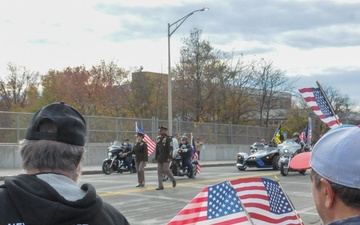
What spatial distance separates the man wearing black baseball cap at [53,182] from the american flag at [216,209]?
74 cm

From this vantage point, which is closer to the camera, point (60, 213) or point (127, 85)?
point (60, 213)

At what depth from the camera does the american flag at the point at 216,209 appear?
299 cm

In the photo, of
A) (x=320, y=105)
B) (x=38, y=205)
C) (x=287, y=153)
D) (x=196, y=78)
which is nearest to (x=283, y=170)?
(x=287, y=153)

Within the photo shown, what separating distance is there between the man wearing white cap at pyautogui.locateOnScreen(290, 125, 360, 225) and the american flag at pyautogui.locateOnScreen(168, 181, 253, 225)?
3.07 feet

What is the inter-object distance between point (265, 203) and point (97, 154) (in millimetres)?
27189

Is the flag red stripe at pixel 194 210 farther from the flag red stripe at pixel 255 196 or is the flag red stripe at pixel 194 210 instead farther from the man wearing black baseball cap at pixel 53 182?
the man wearing black baseball cap at pixel 53 182

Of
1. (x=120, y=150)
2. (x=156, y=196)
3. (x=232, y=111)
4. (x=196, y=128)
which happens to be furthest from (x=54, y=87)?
(x=156, y=196)

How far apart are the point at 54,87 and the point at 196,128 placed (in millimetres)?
23765

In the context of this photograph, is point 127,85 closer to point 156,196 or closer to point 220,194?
point 156,196

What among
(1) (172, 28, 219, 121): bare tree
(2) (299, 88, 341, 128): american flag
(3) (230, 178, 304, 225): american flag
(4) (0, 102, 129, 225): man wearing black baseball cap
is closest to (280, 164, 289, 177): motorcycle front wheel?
(2) (299, 88, 341, 128): american flag

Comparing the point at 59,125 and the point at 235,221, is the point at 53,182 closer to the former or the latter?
the point at 59,125

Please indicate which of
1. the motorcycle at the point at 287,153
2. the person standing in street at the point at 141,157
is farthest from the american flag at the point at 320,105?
the motorcycle at the point at 287,153

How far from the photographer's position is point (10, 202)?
2.15m

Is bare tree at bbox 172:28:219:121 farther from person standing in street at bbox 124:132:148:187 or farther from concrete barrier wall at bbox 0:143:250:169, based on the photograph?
person standing in street at bbox 124:132:148:187
